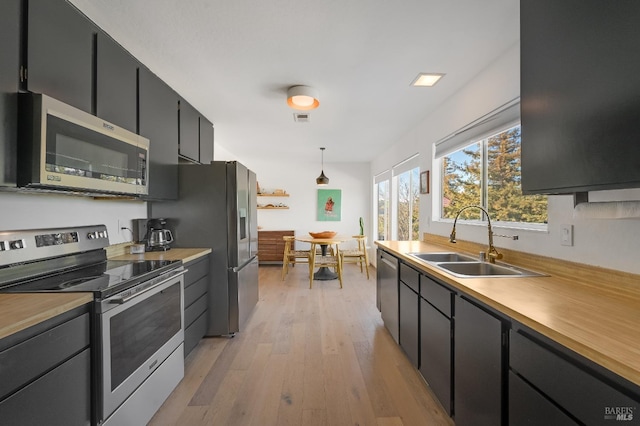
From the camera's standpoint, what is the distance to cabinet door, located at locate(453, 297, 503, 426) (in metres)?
1.19

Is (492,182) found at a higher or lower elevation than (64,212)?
higher

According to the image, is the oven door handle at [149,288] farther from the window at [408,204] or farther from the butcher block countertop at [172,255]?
the window at [408,204]

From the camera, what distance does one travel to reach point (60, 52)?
1471 millimetres

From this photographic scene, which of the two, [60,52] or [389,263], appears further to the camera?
[389,263]

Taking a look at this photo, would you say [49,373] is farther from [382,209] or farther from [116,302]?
[382,209]

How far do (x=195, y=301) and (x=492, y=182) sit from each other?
2704 mm

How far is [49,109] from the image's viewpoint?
1.35 meters

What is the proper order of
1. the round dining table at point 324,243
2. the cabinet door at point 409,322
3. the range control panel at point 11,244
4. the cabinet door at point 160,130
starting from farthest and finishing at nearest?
the round dining table at point 324,243 < the cabinet door at point 160,130 < the cabinet door at point 409,322 < the range control panel at point 11,244

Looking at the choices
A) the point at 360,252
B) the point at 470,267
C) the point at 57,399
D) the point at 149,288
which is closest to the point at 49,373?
the point at 57,399

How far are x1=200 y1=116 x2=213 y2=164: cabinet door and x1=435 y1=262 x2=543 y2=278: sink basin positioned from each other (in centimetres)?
284

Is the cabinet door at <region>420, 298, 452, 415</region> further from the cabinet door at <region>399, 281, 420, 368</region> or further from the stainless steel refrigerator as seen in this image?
the stainless steel refrigerator

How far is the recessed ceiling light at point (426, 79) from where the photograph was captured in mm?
2357

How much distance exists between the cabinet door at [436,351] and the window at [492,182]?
0.92 metres

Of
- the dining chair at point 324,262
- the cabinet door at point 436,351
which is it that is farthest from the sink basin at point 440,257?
the dining chair at point 324,262
